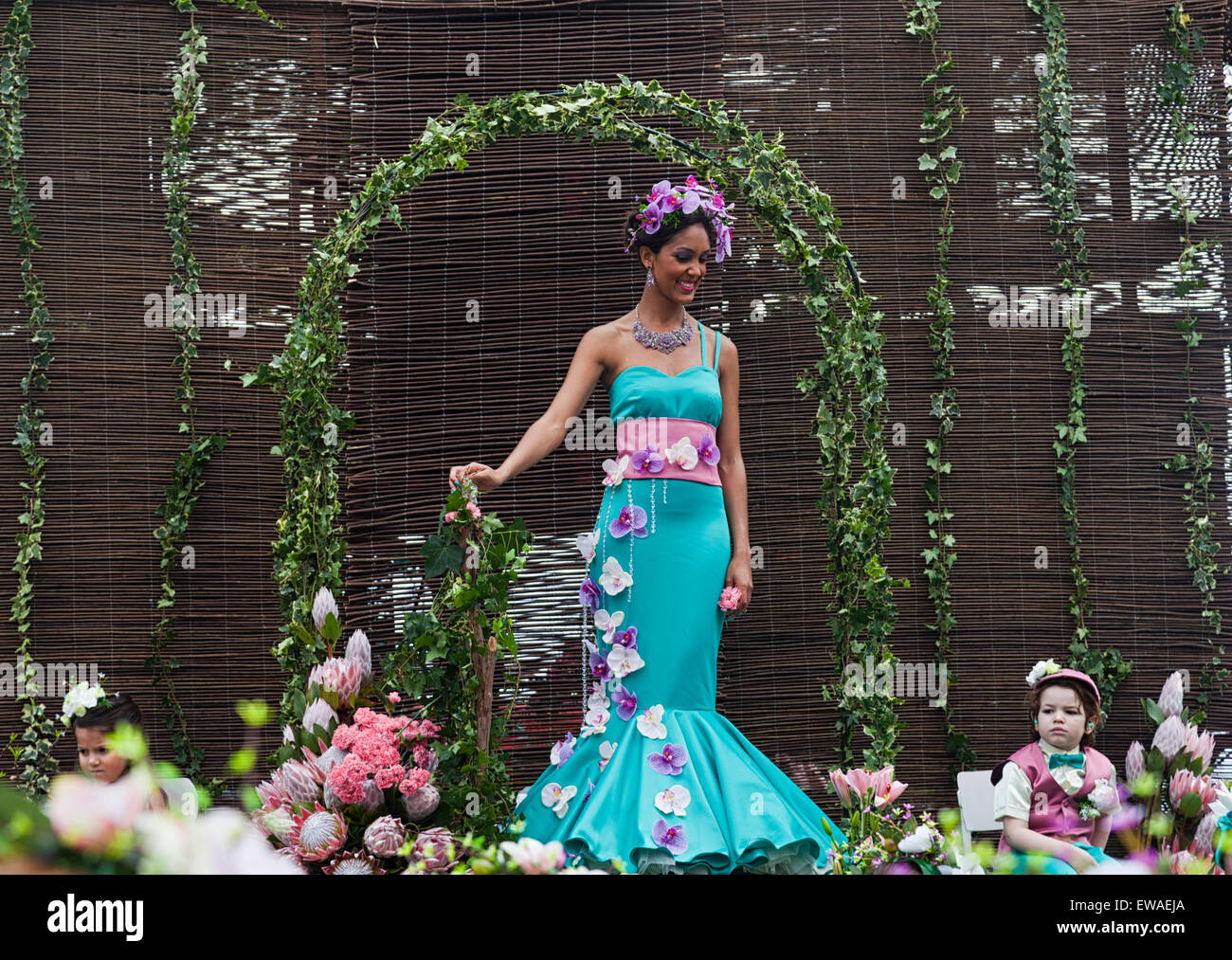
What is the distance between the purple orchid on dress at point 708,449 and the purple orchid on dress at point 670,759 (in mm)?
993

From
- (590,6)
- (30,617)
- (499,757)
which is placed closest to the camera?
(499,757)

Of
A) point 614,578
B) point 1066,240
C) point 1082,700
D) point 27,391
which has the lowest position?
point 1082,700

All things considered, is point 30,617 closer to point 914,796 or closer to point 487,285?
point 487,285

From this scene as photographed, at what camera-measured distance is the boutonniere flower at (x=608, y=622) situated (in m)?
3.80

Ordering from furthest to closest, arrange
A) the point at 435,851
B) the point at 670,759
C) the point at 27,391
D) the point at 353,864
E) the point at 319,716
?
the point at 27,391 → the point at 670,759 → the point at 319,716 → the point at 353,864 → the point at 435,851

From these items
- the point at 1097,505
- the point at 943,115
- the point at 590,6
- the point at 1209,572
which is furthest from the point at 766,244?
the point at 1209,572

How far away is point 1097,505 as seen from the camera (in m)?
4.81

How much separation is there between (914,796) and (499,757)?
6.06 ft

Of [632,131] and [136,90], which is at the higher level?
[136,90]

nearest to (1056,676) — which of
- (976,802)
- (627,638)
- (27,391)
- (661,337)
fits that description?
(976,802)

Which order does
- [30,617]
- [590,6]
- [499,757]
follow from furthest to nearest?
[590,6], [30,617], [499,757]

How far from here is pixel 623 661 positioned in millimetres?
3752

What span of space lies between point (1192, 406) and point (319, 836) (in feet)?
13.0

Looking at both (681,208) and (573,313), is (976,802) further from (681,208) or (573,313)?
(573,313)
